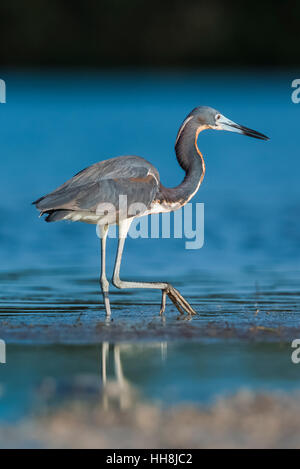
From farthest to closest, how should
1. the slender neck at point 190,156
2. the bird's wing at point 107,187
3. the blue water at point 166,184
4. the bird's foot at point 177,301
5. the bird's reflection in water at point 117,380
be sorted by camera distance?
the slender neck at point 190,156
the blue water at point 166,184
the bird's foot at point 177,301
the bird's wing at point 107,187
the bird's reflection in water at point 117,380

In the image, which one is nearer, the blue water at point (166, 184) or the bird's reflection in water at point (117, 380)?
the bird's reflection in water at point (117, 380)

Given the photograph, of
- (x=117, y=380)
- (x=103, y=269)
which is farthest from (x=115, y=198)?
(x=117, y=380)

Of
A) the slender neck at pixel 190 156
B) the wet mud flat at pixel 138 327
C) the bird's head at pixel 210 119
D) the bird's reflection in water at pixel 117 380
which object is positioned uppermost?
the bird's head at pixel 210 119

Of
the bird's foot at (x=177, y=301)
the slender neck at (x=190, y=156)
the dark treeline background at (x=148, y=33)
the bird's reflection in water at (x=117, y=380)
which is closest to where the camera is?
the bird's reflection in water at (x=117, y=380)

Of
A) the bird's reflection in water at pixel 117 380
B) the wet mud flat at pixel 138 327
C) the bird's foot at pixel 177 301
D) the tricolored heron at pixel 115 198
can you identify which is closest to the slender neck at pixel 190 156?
the tricolored heron at pixel 115 198

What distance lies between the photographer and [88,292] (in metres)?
9.57

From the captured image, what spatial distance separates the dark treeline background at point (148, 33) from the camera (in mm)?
36219

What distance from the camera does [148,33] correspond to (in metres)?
37.6

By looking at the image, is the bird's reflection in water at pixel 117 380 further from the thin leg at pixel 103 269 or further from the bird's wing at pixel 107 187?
the bird's wing at pixel 107 187

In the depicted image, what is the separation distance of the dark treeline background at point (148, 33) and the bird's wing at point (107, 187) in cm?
2798

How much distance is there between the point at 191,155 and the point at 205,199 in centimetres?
923

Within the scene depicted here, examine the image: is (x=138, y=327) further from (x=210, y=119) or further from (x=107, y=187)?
(x=210, y=119)

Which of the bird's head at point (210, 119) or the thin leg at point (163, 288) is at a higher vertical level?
the bird's head at point (210, 119)
